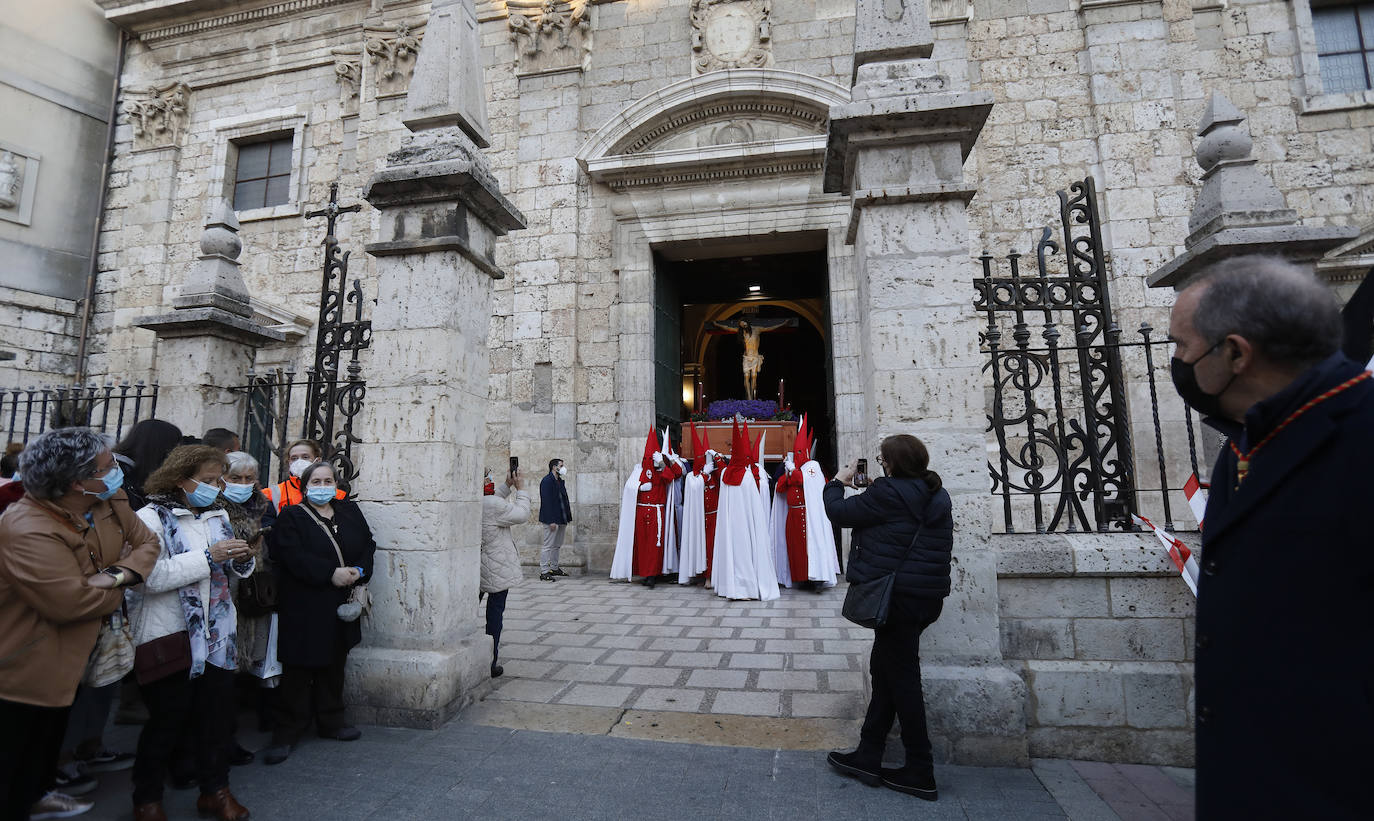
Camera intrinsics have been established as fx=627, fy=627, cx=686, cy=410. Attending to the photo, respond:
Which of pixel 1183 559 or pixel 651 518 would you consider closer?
pixel 1183 559

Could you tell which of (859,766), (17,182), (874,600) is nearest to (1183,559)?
(874,600)

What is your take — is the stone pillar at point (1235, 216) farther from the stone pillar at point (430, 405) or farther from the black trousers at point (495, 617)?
the black trousers at point (495, 617)

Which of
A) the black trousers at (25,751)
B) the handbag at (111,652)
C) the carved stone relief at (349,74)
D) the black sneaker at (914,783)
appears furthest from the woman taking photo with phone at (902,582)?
the carved stone relief at (349,74)

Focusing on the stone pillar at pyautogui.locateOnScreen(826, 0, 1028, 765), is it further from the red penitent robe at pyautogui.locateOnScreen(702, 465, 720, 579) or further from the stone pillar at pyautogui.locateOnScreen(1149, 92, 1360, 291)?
the red penitent robe at pyautogui.locateOnScreen(702, 465, 720, 579)

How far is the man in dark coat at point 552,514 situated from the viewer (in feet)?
28.2

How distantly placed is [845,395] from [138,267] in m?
12.7

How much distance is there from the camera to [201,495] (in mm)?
2914

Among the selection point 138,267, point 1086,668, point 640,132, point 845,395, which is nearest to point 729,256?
point 640,132

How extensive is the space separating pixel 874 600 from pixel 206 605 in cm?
306

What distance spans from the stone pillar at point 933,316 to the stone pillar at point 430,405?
8.21ft

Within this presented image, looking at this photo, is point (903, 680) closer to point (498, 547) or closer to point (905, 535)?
point (905, 535)

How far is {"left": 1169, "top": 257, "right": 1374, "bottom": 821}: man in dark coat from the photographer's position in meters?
1.17

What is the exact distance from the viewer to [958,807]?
2752 millimetres

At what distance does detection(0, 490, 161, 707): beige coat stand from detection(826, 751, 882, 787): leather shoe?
3.13m
